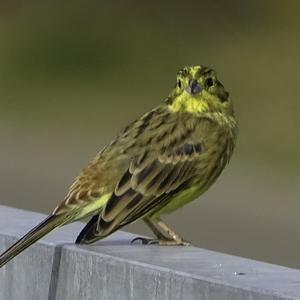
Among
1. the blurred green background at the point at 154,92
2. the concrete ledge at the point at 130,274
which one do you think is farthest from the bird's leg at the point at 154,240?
the blurred green background at the point at 154,92

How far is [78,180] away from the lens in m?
7.47

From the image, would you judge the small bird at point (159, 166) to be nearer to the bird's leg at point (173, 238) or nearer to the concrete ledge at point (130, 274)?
the bird's leg at point (173, 238)

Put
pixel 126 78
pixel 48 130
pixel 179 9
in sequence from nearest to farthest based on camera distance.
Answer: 1. pixel 48 130
2. pixel 126 78
3. pixel 179 9

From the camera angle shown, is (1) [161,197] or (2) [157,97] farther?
(2) [157,97]

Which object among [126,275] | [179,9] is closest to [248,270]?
[126,275]

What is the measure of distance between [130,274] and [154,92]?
19.9 meters

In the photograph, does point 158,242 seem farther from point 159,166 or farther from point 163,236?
point 159,166

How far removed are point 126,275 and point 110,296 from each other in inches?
3.9

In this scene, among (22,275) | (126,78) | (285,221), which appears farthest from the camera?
(126,78)

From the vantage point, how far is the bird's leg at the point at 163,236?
711 centimetres

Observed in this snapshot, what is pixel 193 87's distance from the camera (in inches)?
328

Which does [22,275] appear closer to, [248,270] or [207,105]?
[248,270]

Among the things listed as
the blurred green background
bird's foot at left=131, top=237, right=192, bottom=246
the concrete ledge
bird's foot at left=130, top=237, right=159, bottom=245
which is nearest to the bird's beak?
bird's foot at left=131, top=237, right=192, bottom=246

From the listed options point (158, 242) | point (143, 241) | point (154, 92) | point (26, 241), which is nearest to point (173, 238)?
point (158, 242)
